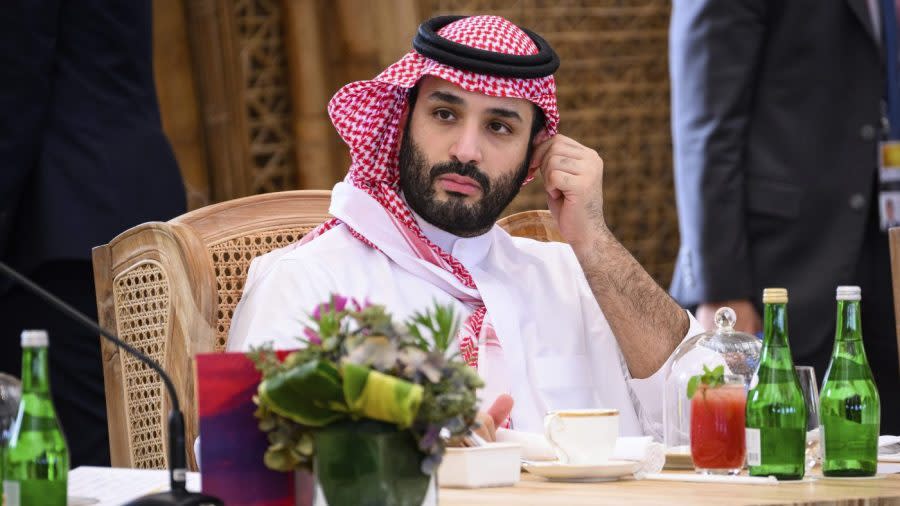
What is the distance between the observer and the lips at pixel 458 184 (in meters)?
2.87

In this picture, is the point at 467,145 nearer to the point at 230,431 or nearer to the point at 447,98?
the point at 447,98

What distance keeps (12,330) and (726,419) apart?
1693mm

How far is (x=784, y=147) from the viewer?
13.0ft

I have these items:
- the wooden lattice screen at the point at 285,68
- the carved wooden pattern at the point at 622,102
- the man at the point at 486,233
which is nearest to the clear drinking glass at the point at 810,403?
the man at the point at 486,233

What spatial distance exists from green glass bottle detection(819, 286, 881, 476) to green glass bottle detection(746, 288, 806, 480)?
59mm

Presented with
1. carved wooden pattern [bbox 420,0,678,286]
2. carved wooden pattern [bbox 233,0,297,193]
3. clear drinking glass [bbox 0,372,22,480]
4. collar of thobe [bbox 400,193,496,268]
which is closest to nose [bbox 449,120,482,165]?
collar of thobe [bbox 400,193,496,268]

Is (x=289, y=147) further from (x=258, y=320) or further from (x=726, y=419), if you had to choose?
(x=726, y=419)

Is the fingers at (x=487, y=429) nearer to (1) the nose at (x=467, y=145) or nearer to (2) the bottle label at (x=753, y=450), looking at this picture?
(2) the bottle label at (x=753, y=450)

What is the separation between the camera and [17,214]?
10.5 feet

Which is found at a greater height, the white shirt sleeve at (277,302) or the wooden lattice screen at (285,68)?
the wooden lattice screen at (285,68)

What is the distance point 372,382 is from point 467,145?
1456 mm

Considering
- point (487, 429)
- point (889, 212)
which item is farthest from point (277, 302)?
point (889, 212)

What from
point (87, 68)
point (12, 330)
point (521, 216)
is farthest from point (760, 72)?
point (12, 330)

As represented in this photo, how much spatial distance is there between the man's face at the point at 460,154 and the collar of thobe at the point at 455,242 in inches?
0.9
